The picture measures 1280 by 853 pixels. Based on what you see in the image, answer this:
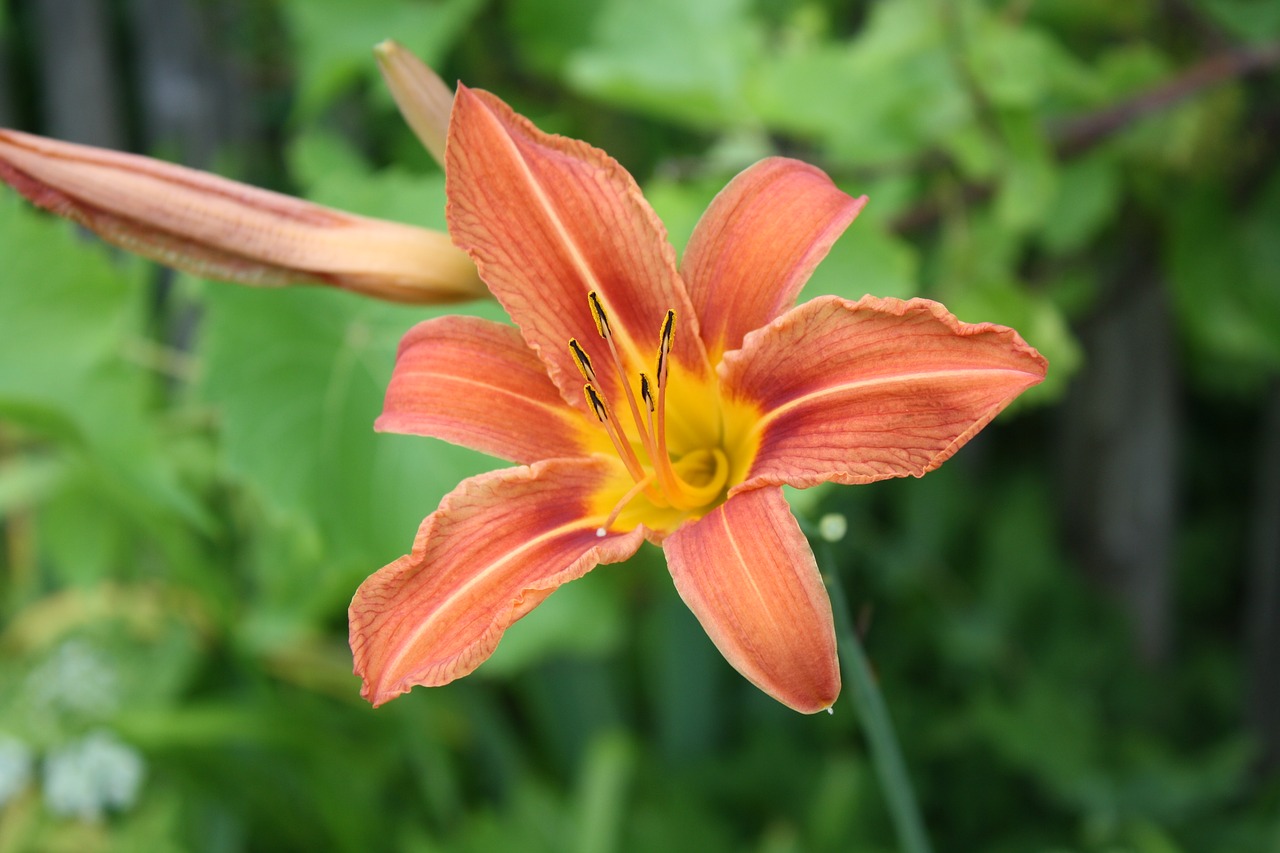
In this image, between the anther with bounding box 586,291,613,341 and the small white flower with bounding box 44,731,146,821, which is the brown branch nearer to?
the anther with bounding box 586,291,613,341

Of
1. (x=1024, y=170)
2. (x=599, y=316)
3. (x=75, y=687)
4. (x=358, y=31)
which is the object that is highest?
(x=358, y=31)

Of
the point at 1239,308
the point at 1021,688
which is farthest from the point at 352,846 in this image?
the point at 1239,308

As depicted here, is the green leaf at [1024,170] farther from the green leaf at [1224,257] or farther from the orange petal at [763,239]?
the orange petal at [763,239]

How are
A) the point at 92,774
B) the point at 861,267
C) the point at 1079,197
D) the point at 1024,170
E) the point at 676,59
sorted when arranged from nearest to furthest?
the point at 861,267
the point at 1024,170
the point at 676,59
the point at 1079,197
the point at 92,774

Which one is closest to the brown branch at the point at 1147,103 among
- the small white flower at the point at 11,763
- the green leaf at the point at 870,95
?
the green leaf at the point at 870,95

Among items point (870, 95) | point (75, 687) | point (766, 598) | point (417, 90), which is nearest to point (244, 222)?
point (417, 90)

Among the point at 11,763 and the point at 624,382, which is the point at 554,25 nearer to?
the point at 624,382
